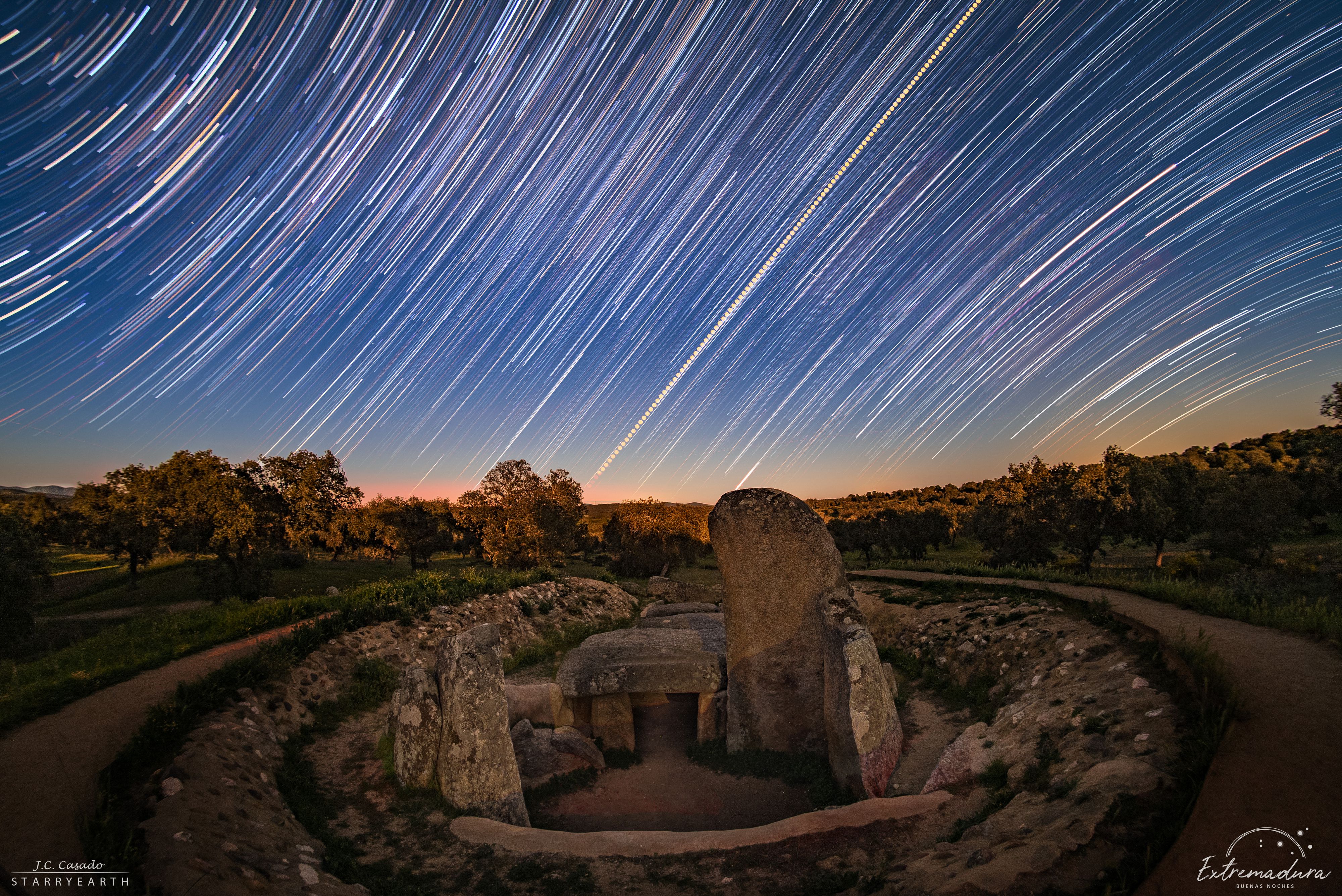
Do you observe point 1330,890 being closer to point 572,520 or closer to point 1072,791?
point 1072,791

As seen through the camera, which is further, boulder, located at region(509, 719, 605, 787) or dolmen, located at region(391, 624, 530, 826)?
boulder, located at region(509, 719, 605, 787)

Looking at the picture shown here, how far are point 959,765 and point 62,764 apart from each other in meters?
12.0

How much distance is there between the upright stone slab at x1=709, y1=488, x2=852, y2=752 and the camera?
10906mm

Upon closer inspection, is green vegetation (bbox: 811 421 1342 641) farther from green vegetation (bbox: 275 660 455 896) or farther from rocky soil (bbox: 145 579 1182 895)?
green vegetation (bbox: 275 660 455 896)

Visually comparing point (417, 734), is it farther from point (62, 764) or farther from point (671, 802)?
point (671, 802)

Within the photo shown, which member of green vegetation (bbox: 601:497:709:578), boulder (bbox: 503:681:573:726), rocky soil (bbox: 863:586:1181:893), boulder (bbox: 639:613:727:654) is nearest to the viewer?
rocky soil (bbox: 863:586:1181:893)

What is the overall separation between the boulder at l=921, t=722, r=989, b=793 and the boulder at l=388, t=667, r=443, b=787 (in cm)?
750

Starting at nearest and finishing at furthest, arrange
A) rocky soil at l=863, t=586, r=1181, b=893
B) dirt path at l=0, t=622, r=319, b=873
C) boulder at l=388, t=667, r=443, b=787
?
rocky soil at l=863, t=586, r=1181, b=893 < dirt path at l=0, t=622, r=319, b=873 < boulder at l=388, t=667, r=443, b=787

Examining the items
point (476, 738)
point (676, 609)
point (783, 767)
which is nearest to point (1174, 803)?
point (783, 767)

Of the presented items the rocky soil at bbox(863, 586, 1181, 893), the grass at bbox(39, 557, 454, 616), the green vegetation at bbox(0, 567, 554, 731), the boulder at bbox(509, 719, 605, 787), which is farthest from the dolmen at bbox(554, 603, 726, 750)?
the grass at bbox(39, 557, 454, 616)

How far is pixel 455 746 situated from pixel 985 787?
25.3 ft

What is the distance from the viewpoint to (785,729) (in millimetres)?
10875

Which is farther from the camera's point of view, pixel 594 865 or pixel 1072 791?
pixel 594 865

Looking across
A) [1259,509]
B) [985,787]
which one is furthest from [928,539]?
[985,787]
